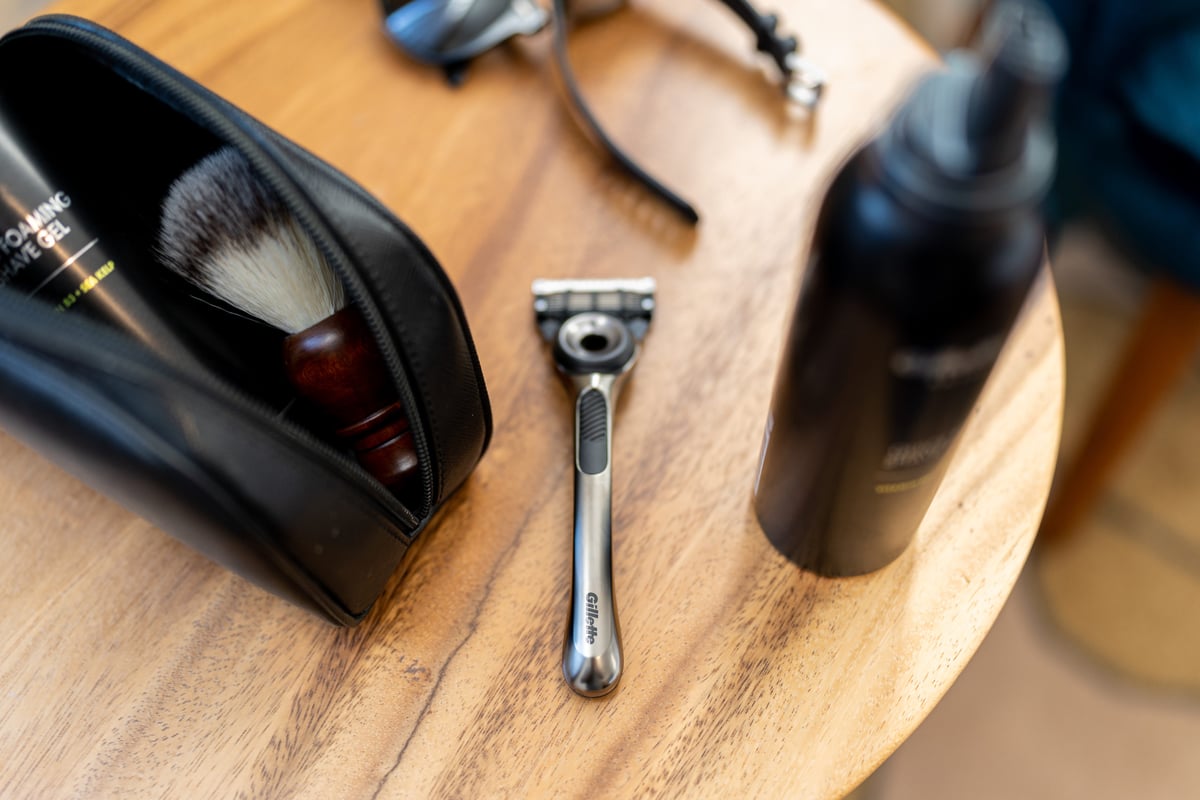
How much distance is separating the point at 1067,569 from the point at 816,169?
2.14 ft

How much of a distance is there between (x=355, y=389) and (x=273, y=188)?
3.3 inches

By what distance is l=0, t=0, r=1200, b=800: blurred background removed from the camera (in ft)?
2.33

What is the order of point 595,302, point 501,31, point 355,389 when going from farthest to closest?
point 501,31
point 595,302
point 355,389

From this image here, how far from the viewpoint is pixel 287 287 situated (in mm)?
371

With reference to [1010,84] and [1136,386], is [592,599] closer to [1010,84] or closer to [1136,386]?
[1010,84]

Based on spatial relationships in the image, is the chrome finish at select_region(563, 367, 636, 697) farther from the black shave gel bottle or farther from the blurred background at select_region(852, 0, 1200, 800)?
the blurred background at select_region(852, 0, 1200, 800)

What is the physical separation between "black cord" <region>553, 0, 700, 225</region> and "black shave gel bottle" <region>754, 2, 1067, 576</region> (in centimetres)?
19

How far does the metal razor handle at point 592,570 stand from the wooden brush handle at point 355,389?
0.08 meters

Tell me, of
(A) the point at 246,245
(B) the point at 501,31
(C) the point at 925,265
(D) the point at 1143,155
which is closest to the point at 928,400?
(C) the point at 925,265

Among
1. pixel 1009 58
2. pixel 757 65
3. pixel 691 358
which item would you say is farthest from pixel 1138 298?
pixel 1009 58

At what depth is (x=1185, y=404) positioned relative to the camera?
1.05 m

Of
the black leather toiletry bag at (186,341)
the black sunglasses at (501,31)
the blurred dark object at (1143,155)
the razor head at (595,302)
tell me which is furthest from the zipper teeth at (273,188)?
the blurred dark object at (1143,155)

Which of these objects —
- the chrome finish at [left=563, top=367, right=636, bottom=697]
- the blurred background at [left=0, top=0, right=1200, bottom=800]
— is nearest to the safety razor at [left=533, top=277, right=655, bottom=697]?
the chrome finish at [left=563, top=367, right=636, bottom=697]

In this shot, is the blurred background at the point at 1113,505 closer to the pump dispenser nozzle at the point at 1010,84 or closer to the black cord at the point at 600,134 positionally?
the black cord at the point at 600,134
